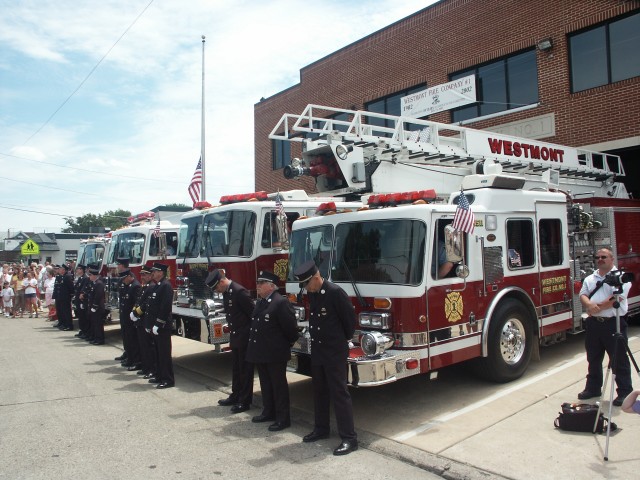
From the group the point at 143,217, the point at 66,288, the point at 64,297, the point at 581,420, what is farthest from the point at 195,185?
the point at 581,420

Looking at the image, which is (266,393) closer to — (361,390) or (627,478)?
(361,390)

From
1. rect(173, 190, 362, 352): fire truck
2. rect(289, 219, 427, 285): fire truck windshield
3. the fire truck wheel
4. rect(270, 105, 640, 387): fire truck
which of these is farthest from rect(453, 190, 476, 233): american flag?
rect(173, 190, 362, 352): fire truck

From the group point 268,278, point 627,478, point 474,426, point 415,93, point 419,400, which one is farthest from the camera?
point 415,93

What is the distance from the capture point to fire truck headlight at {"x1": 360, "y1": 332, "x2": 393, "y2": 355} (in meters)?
5.37

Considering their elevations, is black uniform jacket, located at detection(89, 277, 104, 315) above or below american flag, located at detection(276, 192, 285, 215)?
below

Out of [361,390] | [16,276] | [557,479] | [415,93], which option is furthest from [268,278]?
[16,276]

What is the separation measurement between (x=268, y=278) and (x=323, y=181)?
109 inches

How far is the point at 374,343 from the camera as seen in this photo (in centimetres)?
536

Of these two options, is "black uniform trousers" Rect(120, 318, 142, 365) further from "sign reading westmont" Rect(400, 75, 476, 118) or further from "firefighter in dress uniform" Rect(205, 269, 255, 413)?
"sign reading westmont" Rect(400, 75, 476, 118)

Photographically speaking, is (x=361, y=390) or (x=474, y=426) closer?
(x=474, y=426)

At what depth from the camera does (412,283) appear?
5.66 meters

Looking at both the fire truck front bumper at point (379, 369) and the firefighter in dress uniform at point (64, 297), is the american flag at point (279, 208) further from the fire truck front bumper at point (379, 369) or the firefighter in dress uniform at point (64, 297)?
the firefighter in dress uniform at point (64, 297)

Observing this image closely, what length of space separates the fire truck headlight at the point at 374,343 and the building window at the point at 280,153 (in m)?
17.4

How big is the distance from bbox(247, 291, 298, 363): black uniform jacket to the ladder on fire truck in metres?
2.83
